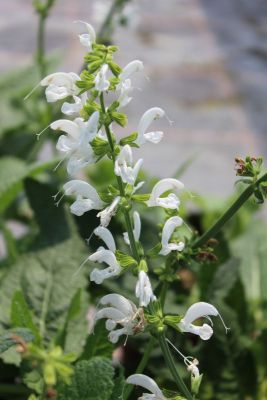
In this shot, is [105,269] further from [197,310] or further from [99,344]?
[99,344]

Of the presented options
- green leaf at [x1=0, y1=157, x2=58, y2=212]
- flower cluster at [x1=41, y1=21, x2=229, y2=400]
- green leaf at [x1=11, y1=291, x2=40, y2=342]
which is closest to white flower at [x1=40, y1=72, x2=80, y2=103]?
flower cluster at [x1=41, y1=21, x2=229, y2=400]

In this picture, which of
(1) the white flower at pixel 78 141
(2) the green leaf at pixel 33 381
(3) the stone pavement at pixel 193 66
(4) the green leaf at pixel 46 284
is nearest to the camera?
(1) the white flower at pixel 78 141

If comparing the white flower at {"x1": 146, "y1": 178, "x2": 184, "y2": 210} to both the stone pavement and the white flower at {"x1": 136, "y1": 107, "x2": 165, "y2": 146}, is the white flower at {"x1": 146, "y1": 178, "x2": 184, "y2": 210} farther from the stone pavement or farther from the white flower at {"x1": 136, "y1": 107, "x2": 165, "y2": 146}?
the stone pavement

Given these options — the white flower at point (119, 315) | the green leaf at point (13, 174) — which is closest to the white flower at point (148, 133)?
the white flower at point (119, 315)

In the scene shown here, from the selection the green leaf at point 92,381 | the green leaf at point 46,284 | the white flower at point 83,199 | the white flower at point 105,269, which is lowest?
the green leaf at point 46,284

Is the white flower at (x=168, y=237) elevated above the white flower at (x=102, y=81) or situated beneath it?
situated beneath

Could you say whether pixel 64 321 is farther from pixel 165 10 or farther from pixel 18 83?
pixel 165 10

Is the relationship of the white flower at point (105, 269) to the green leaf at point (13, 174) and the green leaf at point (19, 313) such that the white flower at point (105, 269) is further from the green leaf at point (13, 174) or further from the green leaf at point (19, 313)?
the green leaf at point (13, 174)
